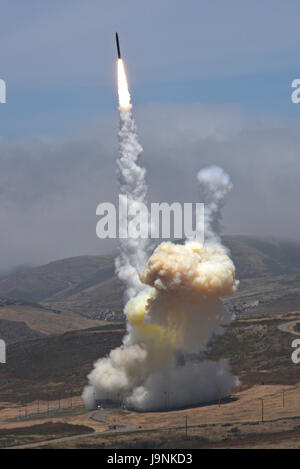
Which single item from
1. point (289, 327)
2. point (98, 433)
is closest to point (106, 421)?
point (98, 433)

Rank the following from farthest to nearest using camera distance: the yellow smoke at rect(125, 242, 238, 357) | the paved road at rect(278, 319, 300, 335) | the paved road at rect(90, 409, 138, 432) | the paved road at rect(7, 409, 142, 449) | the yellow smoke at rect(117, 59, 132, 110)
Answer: the paved road at rect(278, 319, 300, 335)
the yellow smoke at rect(117, 59, 132, 110)
the yellow smoke at rect(125, 242, 238, 357)
the paved road at rect(90, 409, 138, 432)
the paved road at rect(7, 409, 142, 449)

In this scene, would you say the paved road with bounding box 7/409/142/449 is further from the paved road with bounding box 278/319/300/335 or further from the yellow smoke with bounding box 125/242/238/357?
the paved road with bounding box 278/319/300/335

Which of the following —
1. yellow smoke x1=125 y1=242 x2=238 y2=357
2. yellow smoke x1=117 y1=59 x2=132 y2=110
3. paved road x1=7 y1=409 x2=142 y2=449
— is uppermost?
yellow smoke x1=117 y1=59 x2=132 y2=110

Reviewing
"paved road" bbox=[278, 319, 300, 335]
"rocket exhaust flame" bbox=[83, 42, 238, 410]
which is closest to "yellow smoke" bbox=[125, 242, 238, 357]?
"rocket exhaust flame" bbox=[83, 42, 238, 410]

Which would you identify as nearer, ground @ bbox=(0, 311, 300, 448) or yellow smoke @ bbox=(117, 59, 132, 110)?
ground @ bbox=(0, 311, 300, 448)

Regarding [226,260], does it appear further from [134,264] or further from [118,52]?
[118,52]

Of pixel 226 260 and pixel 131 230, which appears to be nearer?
pixel 226 260

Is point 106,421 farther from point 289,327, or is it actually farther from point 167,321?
point 289,327

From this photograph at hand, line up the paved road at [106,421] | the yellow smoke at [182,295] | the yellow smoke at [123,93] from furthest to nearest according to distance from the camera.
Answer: the yellow smoke at [123,93]
the yellow smoke at [182,295]
the paved road at [106,421]

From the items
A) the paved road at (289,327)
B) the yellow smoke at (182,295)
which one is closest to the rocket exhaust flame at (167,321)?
the yellow smoke at (182,295)

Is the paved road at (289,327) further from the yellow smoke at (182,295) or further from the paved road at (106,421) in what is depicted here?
the paved road at (106,421)
